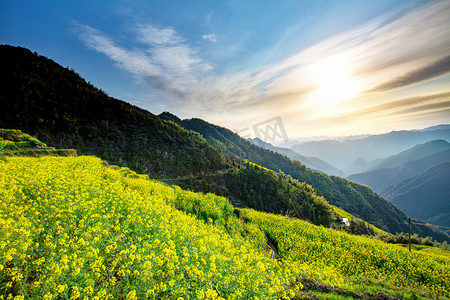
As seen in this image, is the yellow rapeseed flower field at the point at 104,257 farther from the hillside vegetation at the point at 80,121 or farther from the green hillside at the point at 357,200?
the green hillside at the point at 357,200

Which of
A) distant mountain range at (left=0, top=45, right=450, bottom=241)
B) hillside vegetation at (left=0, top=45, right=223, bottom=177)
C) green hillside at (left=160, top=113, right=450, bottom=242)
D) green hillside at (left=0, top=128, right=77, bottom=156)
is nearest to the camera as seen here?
green hillside at (left=0, top=128, right=77, bottom=156)

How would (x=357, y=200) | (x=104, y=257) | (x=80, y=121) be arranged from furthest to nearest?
(x=357, y=200)
(x=80, y=121)
(x=104, y=257)

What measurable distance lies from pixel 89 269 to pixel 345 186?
518ft

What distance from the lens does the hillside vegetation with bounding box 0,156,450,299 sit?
3.55m

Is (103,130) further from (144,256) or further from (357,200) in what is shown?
(357,200)

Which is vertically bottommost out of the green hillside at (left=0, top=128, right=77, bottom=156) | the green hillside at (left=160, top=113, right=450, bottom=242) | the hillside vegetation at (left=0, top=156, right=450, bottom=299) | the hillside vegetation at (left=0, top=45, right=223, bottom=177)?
the green hillside at (left=160, top=113, right=450, bottom=242)

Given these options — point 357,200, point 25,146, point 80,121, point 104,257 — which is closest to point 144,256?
point 104,257

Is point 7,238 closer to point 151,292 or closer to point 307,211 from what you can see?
point 151,292

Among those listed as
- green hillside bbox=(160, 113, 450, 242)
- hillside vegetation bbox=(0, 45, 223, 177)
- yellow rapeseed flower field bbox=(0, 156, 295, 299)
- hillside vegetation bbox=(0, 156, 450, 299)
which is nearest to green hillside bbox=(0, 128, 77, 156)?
hillside vegetation bbox=(0, 156, 450, 299)

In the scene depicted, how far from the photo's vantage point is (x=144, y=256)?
414 cm

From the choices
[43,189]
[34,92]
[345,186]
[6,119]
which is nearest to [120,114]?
[34,92]

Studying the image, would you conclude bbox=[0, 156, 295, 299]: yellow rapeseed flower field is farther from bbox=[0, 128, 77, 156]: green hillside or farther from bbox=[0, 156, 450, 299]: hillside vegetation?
bbox=[0, 128, 77, 156]: green hillside

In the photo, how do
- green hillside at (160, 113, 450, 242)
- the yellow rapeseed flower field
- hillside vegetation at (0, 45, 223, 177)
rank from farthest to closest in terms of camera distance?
1. green hillside at (160, 113, 450, 242)
2. hillside vegetation at (0, 45, 223, 177)
3. the yellow rapeseed flower field

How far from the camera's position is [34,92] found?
153 feet
